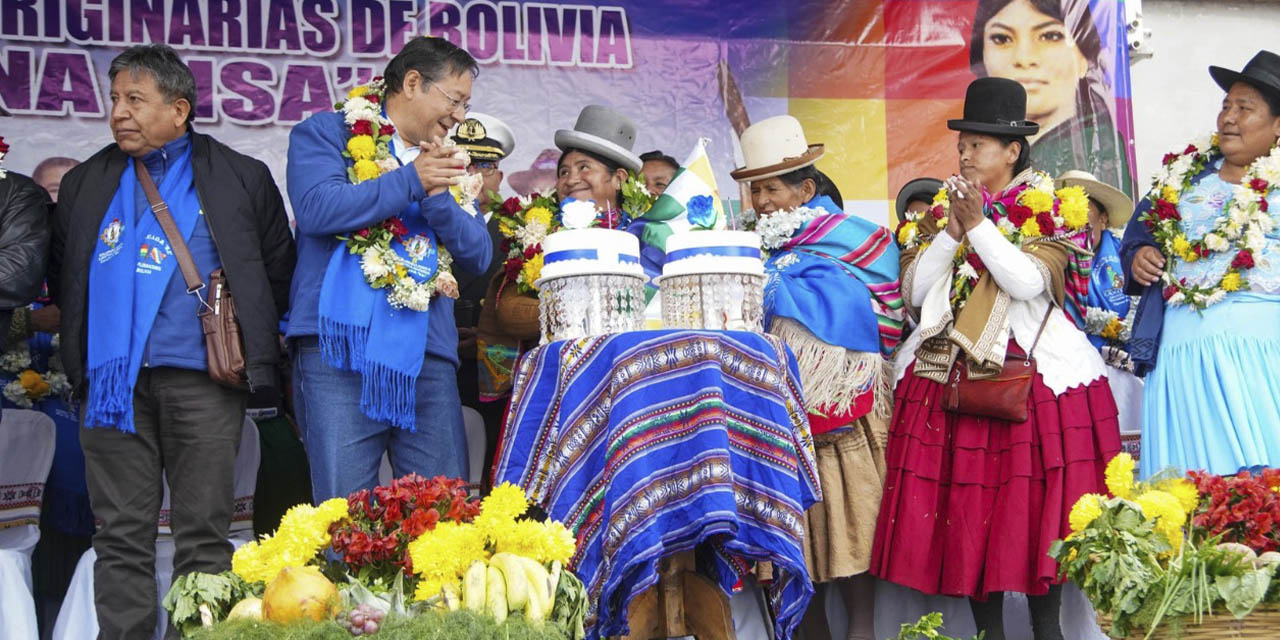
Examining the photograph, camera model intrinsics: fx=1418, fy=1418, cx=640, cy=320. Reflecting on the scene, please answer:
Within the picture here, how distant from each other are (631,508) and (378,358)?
3.48ft

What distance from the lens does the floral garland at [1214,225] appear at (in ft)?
17.0

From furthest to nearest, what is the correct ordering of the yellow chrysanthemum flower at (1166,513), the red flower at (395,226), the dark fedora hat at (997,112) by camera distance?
the dark fedora hat at (997,112) → the red flower at (395,226) → the yellow chrysanthemum flower at (1166,513)

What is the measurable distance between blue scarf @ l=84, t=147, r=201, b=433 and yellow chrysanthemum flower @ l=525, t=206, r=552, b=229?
52.7 inches

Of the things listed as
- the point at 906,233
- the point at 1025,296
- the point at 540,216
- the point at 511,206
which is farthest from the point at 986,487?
the point at 511,206

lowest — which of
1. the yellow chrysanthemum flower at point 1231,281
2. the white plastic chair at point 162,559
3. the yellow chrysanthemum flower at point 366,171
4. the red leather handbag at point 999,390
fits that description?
the white plastic chair at point 162,559

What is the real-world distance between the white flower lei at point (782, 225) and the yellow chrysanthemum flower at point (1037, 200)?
76 centimetres

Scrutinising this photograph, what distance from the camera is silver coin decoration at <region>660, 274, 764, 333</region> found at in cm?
451

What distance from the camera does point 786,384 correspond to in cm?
→ 442

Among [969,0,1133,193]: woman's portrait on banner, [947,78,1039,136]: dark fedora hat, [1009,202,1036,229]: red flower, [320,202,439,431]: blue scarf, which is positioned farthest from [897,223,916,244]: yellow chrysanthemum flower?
[320,202,439,431]: blue scarf

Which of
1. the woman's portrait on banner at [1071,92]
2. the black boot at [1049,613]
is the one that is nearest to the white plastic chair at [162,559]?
the black boot at [1049,613]

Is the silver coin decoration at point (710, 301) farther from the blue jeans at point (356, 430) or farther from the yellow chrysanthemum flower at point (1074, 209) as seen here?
the yellow chrysanthemum flower at point (1074, 209)

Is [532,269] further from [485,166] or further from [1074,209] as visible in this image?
[1074,209]

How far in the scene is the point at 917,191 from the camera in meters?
6.82

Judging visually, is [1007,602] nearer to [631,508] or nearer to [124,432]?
[631,508]
